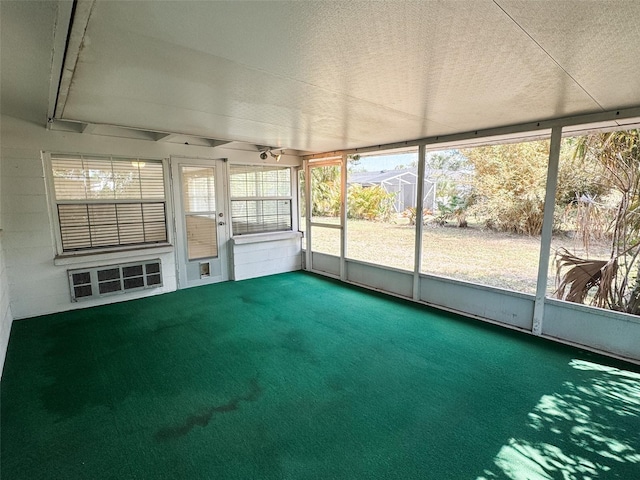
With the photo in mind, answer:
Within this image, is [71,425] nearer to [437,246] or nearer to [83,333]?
[83,333]

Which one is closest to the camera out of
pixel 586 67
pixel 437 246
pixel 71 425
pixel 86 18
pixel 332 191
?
pixel 86 18

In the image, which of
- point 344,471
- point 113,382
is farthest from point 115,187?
point 344,471

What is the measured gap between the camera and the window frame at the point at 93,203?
3.81m

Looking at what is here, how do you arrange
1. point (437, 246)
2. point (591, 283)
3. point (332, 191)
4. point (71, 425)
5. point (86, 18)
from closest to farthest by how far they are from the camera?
point (86, 18), point (71, 425), point (591, 283), point (437, 246), point (332, 191)

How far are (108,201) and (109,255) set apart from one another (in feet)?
2.40

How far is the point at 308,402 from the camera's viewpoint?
2.24m

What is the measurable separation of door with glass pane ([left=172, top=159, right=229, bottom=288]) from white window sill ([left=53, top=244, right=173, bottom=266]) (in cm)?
34

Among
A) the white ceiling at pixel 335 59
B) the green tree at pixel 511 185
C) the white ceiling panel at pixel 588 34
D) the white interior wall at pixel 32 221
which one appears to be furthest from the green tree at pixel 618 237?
the white interior wall at pixel 32 221

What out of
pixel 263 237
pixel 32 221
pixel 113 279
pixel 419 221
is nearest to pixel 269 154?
pixel 263 237

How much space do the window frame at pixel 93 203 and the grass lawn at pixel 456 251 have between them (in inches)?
102

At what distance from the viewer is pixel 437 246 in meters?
5.46

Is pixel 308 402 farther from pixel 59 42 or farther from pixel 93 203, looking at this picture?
pixel 93 203

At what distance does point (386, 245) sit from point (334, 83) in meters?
4.36

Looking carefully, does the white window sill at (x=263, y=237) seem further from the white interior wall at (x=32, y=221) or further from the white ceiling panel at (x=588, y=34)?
the white ceiling panel at (x=588, y=34)
